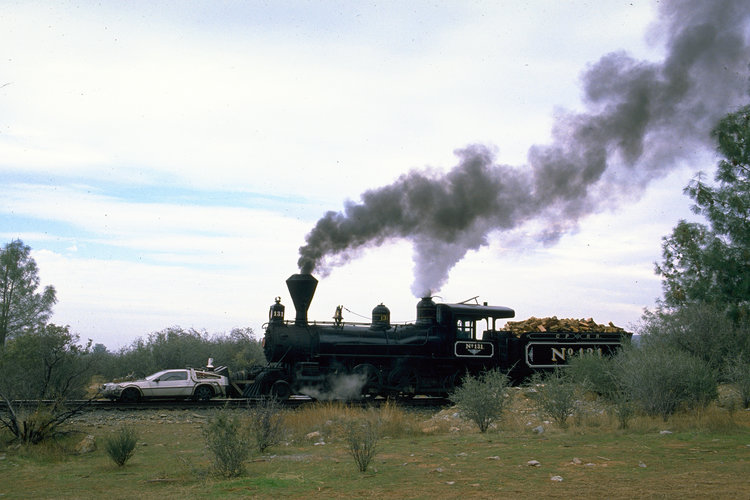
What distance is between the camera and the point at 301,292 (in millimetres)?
20406

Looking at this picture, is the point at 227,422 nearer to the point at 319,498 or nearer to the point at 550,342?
the point at 319,498

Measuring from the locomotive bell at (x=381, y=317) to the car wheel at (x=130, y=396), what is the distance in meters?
8.15

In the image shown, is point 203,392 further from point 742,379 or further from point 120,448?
point 742,379

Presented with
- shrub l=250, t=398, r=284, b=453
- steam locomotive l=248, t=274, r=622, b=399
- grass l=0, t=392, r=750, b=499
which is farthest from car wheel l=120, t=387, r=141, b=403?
shrub l=250, t=398, r=284, b=453

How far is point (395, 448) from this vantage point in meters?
11.8

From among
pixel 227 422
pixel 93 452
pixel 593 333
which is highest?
pixel 593 333

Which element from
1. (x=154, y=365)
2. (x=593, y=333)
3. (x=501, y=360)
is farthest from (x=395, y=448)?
(x=154, y=365)

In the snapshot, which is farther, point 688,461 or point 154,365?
point 154,365

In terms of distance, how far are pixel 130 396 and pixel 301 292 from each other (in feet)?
21.8

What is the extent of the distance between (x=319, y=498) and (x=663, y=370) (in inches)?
348

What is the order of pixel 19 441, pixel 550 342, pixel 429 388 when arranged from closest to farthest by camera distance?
pixel 19 441
pixel 429 388
pixel 550 342

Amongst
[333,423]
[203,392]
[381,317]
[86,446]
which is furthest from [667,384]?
[203,392]

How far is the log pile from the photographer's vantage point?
24.0 meters

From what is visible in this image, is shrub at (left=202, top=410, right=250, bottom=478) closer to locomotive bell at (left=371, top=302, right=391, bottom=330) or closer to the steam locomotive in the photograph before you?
the steam locomotive
